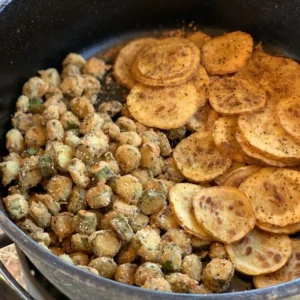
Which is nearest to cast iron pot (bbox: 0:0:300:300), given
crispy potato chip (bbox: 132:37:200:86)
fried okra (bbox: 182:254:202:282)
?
crispy potato chip (bbox: 132:37:200:86)

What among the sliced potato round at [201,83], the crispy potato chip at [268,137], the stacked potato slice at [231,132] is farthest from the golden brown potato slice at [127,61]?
the crispy potato chip at [268,137]

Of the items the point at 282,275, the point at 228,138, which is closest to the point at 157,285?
the point at 282,275

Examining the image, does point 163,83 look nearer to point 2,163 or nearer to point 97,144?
point 97,144

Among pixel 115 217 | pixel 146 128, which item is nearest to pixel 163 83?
pixel 146 128

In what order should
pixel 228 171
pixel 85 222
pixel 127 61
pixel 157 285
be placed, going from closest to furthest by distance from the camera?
pixel 157 285
pixel 85 222
pixel 228 171
pixel 127 61

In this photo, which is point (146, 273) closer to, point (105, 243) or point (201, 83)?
point (105, 243)

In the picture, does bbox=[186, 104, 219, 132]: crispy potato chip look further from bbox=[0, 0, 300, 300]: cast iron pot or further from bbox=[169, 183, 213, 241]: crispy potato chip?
bbox=[0, 0, 300, 300]: cast iron pot
